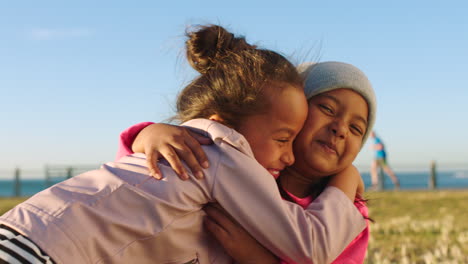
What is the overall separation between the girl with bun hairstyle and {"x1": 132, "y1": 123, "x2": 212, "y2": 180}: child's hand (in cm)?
4

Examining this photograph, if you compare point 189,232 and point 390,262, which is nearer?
point 189,232

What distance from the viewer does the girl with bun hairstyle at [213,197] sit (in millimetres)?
2242

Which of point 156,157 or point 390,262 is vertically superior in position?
point 156,157

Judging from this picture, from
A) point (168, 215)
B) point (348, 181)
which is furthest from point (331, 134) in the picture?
point (168, 215)

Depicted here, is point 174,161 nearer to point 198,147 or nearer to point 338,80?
point 198,147

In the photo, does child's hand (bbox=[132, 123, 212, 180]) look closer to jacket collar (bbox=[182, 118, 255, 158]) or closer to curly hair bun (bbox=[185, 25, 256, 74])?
jacket collar (bbox=[182, 118, 255, 158])

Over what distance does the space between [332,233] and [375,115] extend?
1180 millimetres

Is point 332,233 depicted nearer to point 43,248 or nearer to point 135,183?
point 135,183

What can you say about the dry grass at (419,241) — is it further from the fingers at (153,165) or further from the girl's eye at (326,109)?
the fingers at (153,165)

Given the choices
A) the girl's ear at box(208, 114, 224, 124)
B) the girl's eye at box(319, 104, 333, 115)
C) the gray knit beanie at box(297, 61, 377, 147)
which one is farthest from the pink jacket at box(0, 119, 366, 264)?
the gray knit beanie at box(297, 61, 377, 147)

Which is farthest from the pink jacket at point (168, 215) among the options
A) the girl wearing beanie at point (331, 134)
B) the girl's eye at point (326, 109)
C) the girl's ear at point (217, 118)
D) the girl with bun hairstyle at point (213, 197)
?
the girl's eye at point (326, 109)

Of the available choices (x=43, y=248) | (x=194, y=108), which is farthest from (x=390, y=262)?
(x=43, y=248)

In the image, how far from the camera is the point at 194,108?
Result: 9.89 feet

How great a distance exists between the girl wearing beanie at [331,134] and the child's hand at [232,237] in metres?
0.66
